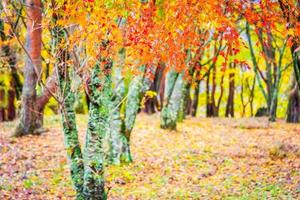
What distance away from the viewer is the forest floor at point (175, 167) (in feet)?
36.7

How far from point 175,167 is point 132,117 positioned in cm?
179

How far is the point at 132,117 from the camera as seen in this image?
13742 mm

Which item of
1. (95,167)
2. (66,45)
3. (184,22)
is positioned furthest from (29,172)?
(184,22)

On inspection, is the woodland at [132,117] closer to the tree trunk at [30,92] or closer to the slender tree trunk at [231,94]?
the tree trunk at [30,92]

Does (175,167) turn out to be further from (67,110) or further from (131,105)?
(67,110)

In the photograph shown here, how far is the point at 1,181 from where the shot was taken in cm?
1180

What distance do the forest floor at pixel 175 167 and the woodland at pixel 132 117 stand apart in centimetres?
3

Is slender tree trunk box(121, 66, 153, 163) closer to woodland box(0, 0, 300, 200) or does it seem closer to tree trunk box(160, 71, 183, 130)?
woodland box(0, 0, 300, 200)

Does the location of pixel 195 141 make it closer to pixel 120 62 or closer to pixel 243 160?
pixel 243 160

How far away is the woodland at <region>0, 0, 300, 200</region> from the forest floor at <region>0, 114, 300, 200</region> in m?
0.03

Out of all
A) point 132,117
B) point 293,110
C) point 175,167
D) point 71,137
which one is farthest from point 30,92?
point 293,110

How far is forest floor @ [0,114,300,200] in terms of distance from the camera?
440 inches

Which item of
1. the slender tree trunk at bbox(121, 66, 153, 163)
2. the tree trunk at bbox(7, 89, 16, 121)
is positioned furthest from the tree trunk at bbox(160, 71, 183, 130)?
the tree trunk at bbox(7, 89, 16, 121)

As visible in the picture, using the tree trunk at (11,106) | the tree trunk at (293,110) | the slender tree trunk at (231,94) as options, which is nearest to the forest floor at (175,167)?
the tree trunk at (293,110)
